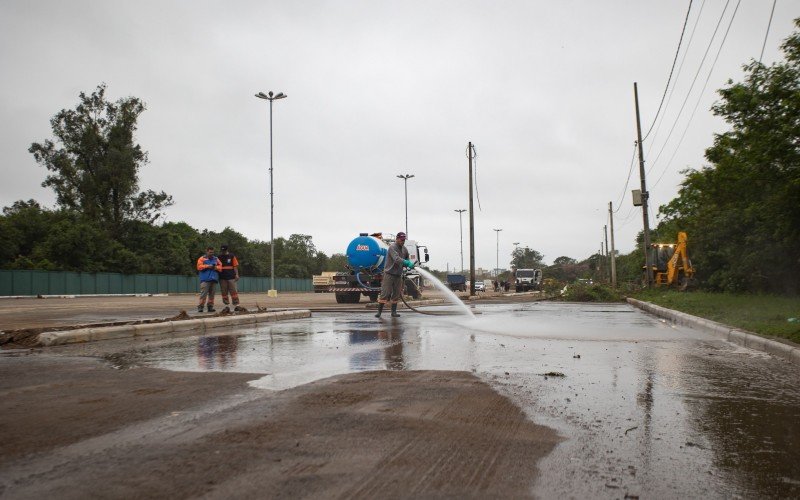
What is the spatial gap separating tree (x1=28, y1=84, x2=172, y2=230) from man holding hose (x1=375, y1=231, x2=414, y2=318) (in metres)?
48.1

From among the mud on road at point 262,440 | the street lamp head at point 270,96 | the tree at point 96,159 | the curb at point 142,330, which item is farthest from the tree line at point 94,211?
the mud on road at point 262,440

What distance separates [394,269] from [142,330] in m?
5.81

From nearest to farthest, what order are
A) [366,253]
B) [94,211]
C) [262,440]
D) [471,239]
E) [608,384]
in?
1. [262,440]
2. [608,384]
3. [366,253]
4. [471,239]
5. [94,211]

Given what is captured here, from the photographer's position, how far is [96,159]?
5384cm

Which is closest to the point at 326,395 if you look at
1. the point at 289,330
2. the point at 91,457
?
the point at 91,457

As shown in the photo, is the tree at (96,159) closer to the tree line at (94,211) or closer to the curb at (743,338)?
the tree line at (94,211)

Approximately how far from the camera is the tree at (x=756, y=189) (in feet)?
58.2

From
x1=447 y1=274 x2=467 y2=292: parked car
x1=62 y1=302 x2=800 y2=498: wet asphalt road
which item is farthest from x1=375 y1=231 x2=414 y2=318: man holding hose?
x1=447 y1=274 x2=467 y2=292: parked car

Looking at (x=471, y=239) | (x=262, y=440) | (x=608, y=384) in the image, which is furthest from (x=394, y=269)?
(x=471, y=239)

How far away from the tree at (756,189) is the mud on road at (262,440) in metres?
16.1

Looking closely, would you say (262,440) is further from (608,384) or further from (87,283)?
(87,283)

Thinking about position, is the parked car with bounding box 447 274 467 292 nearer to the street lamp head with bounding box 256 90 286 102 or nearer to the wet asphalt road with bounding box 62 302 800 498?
the street lamp head with bounding box 256 90 286 102

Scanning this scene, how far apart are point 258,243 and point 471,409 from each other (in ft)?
364

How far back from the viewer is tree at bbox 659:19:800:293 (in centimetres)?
1775
